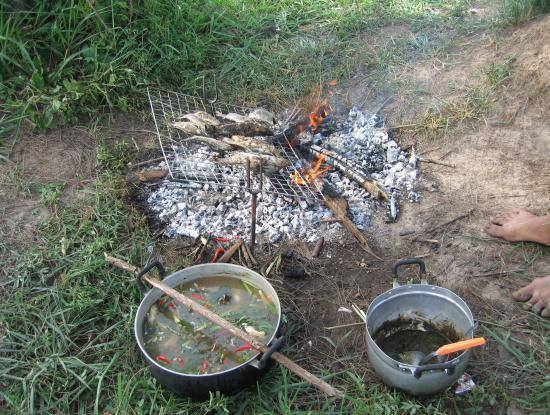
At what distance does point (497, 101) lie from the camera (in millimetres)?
4723

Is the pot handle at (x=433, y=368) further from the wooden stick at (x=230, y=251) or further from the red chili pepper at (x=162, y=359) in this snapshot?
the wooden stick at (x=230, y=251)

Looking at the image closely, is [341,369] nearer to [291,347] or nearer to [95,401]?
[291,347]

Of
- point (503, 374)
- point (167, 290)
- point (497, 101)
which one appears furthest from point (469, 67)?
point (167, 290)

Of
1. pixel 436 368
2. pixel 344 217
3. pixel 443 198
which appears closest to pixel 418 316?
pixel 436 368

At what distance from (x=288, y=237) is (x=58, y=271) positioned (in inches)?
67.0

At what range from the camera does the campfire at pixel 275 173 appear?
3.99 m

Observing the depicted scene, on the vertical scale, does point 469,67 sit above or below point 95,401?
above

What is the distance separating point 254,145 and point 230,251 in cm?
100

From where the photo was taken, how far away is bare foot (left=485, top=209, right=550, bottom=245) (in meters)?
3.58

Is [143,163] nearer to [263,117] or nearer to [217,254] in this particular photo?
[263,117]

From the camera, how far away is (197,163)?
172 inches

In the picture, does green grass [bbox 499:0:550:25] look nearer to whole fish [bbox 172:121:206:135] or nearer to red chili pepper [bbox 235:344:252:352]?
whole fish [bbox 172:121:206:135]

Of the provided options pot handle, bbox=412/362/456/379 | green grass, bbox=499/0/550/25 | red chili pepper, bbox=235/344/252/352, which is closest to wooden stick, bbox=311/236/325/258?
red chili pepper, bbox=235/344/252/352

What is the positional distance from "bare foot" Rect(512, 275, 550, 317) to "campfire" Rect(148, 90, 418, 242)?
1.16 m
